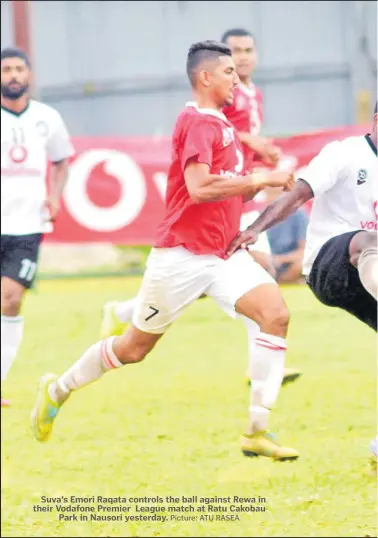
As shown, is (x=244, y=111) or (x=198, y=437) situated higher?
(x=244, y=111)

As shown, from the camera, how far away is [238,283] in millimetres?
6238

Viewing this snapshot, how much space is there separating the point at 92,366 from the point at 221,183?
54.5 inches

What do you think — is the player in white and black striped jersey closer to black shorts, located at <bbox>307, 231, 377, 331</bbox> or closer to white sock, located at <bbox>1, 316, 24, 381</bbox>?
white sock, located at <bbox>1, 316, 24, 381</bbox>

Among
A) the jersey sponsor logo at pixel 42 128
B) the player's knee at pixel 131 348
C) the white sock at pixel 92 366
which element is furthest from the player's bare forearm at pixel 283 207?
the jersey sponsor logo at pixel 42 128

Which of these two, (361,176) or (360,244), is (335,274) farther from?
(361,176)

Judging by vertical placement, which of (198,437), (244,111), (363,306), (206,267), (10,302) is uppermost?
(244,111)

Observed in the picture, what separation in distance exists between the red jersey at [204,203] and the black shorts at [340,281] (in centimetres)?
48

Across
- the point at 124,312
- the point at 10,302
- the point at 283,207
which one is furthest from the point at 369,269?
the point at 10,302

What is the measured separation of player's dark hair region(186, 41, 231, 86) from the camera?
18.2ft

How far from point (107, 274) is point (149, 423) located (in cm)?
886

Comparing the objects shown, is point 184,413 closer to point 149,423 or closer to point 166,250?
point 149,423

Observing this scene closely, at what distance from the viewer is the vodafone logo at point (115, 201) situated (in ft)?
52.9

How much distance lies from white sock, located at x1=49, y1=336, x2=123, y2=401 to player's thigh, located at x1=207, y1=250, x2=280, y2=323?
25.3 inches

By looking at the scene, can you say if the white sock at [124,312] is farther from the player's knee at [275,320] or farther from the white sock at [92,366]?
the player's knee at [275,320]
